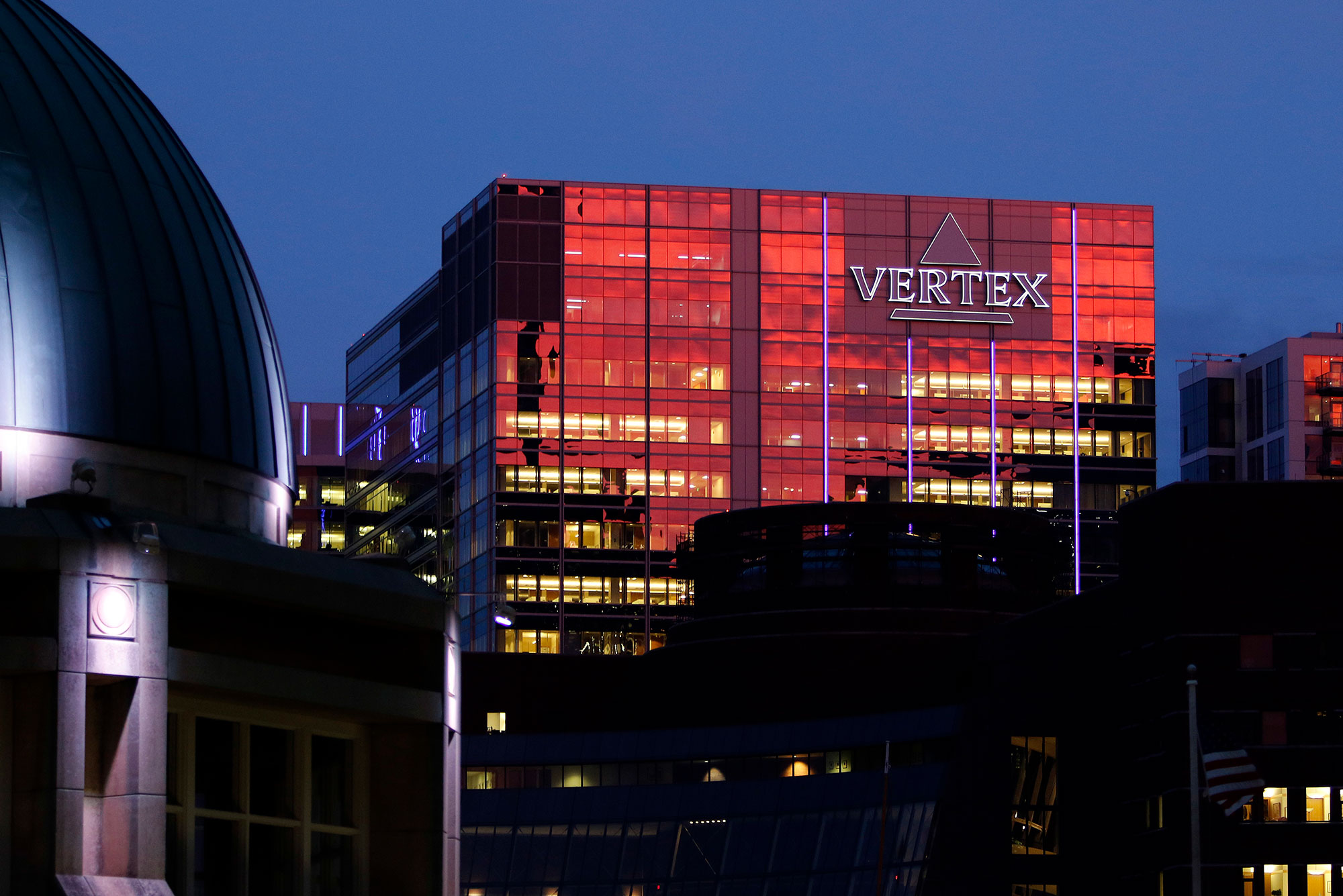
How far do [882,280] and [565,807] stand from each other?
2230 inches

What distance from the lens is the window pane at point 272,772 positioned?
99.7ft

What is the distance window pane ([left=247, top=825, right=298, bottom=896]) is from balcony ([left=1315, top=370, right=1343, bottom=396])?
539 ft

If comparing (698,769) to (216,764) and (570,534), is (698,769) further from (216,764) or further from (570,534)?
(216,764)

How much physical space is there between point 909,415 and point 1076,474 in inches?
471

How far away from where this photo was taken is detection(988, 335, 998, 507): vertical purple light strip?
510ft

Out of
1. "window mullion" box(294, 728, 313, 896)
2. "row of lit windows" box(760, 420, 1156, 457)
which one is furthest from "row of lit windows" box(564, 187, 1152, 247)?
"window mullion" box(294, 728, 313, 896)

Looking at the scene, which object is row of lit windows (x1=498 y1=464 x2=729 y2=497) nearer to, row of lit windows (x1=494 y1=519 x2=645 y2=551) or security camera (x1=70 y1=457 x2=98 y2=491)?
row of lit windows (x1=494 y1=519 x2=645 y2=551)

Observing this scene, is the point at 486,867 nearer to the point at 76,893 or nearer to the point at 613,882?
the point at 613,882

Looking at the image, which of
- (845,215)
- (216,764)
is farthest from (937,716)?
(216,764)

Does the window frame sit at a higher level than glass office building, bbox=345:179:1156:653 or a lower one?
lower

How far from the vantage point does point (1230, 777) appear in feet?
209

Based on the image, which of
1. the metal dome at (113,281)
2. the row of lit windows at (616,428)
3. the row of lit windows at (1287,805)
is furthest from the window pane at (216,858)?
the row of lit windows at (616,428)

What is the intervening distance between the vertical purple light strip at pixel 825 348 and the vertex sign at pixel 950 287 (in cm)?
219

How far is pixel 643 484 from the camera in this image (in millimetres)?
151250
